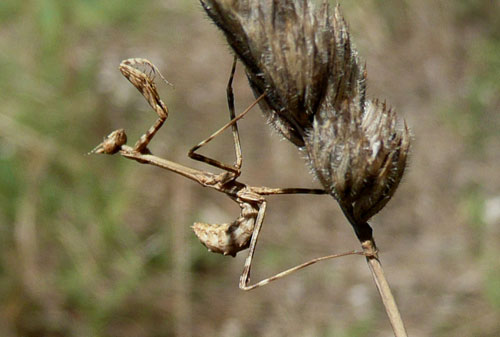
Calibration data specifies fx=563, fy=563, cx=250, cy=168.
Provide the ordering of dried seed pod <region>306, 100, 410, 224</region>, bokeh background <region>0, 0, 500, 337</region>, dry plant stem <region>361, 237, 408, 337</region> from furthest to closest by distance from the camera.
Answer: bokeh background <region>0, 0, 500, 337</region> → dried seed pod <region>306, 100, 410, 224</region> → dry plant stem <region>361, 237, 408, 337</region>

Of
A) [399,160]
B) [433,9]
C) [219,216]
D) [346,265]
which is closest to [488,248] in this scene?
[346,265]

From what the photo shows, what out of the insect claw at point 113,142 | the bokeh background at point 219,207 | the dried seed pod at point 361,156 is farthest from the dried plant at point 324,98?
the bokeh background at point 219,207

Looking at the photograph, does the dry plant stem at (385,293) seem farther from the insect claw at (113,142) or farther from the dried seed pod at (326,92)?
the insect claw at (113,142)

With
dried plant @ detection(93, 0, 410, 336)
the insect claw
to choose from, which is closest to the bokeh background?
the insect claw

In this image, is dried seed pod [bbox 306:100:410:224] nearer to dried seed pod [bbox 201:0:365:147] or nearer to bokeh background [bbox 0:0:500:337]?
dried seed pod [bbox 201:0:365:147]

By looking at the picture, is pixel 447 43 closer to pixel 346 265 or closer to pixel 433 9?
pixel 433 9
